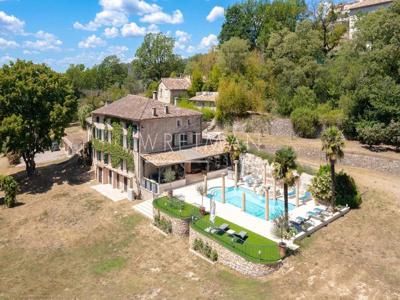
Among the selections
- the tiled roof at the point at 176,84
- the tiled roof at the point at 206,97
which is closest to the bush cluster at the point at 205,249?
the tiled roof at the point at 206,97

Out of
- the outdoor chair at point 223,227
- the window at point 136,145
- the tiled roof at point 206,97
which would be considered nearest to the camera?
the outdoor chair at point 223,227

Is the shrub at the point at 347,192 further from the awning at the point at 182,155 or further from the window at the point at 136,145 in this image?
the window at the point at 136,145

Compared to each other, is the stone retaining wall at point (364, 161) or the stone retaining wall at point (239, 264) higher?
the stone retaining wall at point (364, 161)

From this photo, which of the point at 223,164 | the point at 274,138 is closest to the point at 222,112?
the point at 274,138

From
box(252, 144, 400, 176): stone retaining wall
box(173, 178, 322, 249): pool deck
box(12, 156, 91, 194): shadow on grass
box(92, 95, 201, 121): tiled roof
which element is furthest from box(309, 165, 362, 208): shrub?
box(12, 156, 91, 194): shadow on grass

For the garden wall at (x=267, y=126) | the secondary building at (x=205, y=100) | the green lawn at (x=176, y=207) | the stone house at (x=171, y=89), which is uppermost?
the stone house at (x=171, y=89)

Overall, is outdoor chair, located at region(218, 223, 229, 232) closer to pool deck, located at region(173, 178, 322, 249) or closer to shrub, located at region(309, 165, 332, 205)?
pool deck, located at region(173, 178, 322, 249)
